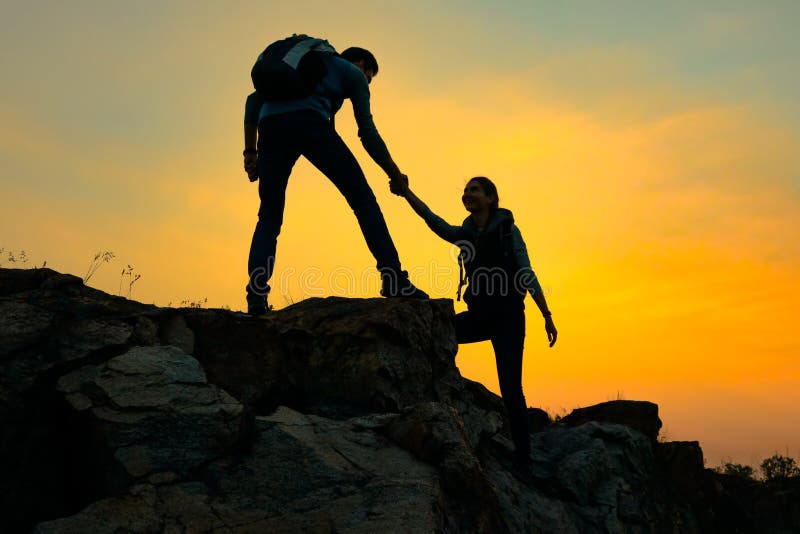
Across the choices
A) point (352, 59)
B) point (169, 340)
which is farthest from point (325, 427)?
point (352, 59)

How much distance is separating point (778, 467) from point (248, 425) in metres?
12.3

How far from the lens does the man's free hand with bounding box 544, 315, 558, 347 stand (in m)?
7.89

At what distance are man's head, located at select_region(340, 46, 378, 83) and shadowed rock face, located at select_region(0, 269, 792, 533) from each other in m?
2.57

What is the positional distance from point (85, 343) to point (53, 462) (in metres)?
0.97

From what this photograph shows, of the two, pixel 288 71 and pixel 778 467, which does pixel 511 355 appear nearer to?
pixel 288 71

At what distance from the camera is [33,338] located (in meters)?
5.86

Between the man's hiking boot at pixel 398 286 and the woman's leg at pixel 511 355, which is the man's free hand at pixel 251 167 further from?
the woman's leg at pixel 511 355

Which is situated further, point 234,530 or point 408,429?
point 408,429

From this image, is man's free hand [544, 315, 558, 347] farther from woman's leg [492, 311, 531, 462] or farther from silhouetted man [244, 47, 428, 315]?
silhouetted man [244, 47, 428, 315]

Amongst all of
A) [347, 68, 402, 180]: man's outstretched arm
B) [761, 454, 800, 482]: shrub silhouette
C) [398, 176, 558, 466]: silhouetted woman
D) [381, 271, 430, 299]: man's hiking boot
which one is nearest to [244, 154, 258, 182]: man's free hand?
[347, 68, 402, 180]: man's outstretched arm

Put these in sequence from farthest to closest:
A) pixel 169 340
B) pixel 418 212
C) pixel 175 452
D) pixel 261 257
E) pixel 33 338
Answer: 1. pixel 418 212
2. pixel 261 257
3. pixel 169 340
4. pixel 33 338
5. pixel 175 452

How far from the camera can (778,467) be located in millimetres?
14055

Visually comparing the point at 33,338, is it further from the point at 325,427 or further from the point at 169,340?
the point at 325,427

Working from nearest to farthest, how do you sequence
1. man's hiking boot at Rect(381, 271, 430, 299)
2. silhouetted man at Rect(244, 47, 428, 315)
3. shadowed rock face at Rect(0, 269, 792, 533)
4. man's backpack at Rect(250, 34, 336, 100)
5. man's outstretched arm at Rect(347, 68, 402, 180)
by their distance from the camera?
1. shadowed rock face at Rect(0, 269, 792, 533)
2. man's backpack at Rect(250, 34, 336, 100)
3. silhouetted man at Rect(244, 47, 428, 315)
4. man's outstretched arm at Rect(347, 68, 402, 180)
5. man's hiking boot at Rect(381, 271, 430, 299)
